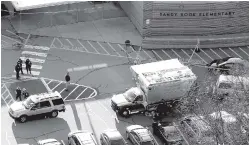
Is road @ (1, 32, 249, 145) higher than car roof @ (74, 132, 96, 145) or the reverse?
higher

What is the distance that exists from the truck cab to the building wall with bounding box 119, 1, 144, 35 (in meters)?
11.4

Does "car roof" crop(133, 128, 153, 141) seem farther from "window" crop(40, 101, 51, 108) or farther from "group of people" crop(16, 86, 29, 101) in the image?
"group of people" crop(16, 86, 29, 101)

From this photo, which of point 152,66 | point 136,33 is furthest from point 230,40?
point 152,66

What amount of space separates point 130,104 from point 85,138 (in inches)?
236

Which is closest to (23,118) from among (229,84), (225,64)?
(229,84)

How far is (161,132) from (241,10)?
17.6 m

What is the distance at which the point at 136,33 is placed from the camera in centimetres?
5484

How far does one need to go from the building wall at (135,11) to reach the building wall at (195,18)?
85 centimetres

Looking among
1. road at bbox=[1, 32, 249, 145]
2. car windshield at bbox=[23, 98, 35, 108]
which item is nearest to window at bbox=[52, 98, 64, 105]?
road at bbox=[1, 32, 249, 145]

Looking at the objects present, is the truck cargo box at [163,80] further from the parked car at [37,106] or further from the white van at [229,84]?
the parked car at [37,106]

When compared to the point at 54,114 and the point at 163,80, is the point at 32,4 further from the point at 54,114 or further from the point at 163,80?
the point at 163,80

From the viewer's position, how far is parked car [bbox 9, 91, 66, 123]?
41.9 metres

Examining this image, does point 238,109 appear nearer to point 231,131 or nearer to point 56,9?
point 231,131

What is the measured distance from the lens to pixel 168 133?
3922 cm
